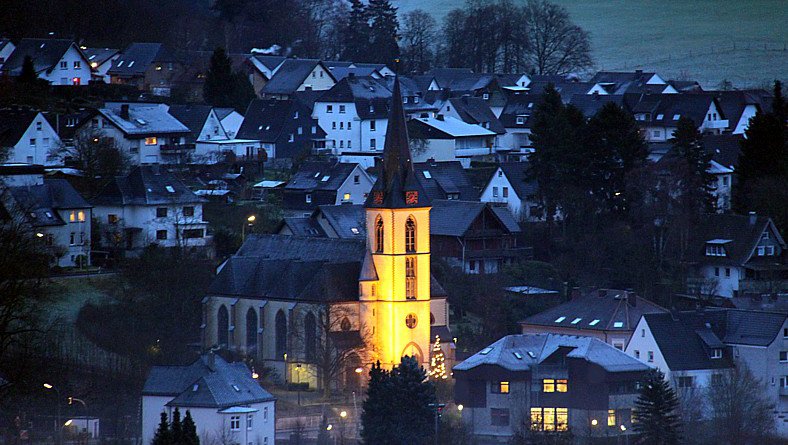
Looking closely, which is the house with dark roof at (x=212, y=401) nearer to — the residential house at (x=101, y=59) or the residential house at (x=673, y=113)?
the residential house at (x=673, y=113)

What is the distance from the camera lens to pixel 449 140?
4060 inches

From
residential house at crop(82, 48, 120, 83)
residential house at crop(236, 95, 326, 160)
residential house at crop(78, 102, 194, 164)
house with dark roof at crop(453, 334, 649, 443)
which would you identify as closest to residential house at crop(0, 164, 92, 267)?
residential house at crop(78, 102, 194, 164)

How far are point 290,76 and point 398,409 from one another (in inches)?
2139

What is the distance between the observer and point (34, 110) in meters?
→ 95.6

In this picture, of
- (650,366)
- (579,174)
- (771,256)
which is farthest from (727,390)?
(579,174)

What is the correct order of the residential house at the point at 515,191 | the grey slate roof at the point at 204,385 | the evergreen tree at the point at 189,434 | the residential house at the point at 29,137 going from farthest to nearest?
the residential house at the point at 515,191
the residential house at the point at 29,137
the grey slate roof at the point at 204,385
the evergreen tree at the point at 189,434

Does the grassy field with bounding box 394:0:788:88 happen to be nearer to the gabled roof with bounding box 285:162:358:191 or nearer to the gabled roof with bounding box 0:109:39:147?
the gabled roof with bounding box 285:162:358:191

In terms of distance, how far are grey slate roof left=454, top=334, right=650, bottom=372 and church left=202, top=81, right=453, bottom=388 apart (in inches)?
139

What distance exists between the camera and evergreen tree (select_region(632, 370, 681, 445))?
64.3m

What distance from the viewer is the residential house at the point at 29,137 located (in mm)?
90750

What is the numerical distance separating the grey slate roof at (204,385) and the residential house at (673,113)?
155 feet

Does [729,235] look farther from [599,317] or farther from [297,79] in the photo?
[297,79]

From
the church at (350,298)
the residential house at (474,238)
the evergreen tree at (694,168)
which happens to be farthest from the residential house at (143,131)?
the church at (350,298)

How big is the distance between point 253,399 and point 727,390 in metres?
14.6
